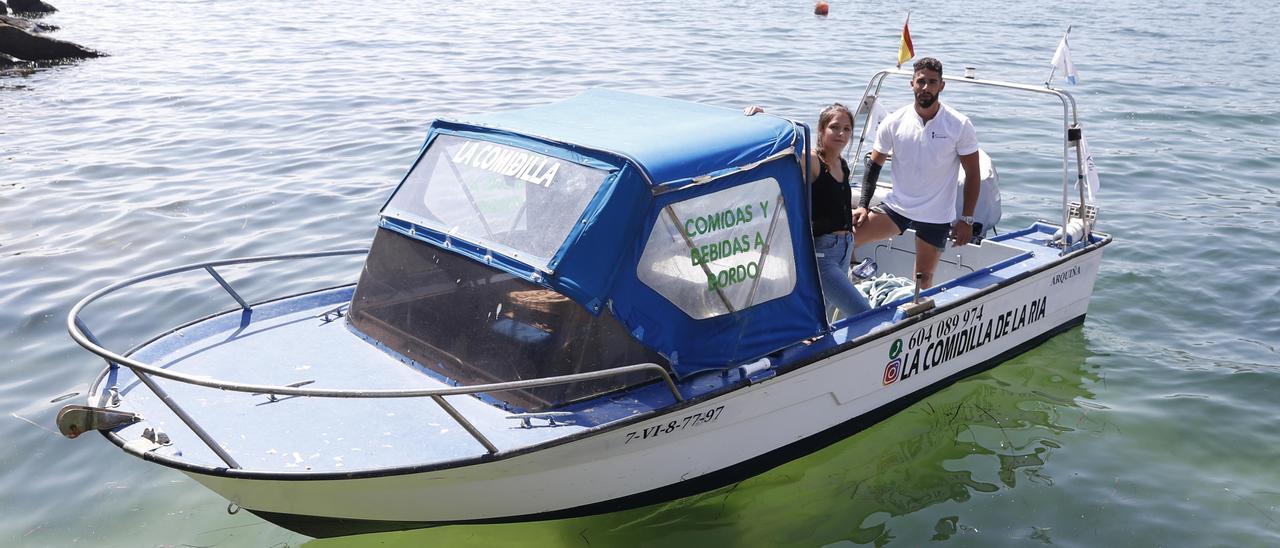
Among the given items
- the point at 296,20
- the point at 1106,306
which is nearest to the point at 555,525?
the point at 1106,306

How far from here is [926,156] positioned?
24.2 feet

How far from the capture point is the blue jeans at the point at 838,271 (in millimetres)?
6902

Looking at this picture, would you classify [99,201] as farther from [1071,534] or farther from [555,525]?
[1071,534]

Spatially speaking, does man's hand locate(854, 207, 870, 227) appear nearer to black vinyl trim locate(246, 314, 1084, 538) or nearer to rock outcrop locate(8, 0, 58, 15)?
black vinyl trim locate(246, 314, 1084, 538)

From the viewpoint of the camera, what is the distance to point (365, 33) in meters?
24.9

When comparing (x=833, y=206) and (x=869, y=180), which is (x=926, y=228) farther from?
(x=833, y=206)

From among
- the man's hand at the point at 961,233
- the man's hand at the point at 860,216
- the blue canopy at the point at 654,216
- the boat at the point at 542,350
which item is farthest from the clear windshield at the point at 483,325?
the man's hand at the point at 961,233

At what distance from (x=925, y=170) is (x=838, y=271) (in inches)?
42.5

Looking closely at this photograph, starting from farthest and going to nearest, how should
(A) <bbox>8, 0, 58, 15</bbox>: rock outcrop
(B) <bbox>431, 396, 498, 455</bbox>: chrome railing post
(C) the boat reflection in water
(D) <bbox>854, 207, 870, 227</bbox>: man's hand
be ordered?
(A) <bbox>8, 0, 58, 15</bbox>: rock outcrop
(D) <bbox>854, 207, 870, 227</bbox>: man's hand
(C) the boat reflection in water
(B) <bbox>431, 396, 498, 455</bbox>: chrome railing post

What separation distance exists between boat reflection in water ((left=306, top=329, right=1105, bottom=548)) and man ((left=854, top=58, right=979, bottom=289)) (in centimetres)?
113

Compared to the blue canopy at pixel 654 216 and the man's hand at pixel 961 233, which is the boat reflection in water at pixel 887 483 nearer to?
the blue canopy at pixel 654 216

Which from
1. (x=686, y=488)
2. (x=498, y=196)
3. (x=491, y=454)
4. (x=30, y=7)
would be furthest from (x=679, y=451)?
(x=30, y=7)

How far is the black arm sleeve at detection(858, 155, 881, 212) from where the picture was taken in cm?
785

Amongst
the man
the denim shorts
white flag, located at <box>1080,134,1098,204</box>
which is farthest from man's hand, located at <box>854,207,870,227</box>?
white flag, located at <box>1080,134,1098,204</box>
